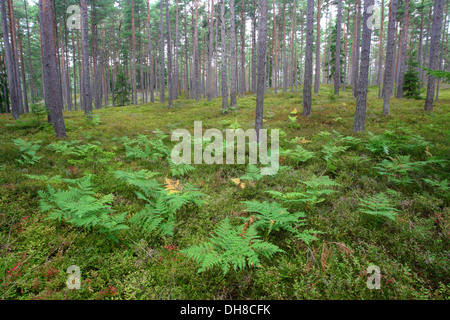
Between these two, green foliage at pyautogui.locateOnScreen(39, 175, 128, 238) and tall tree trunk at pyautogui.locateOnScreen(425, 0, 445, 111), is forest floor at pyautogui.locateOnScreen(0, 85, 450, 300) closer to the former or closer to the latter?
green foliage at pyautogui.locateOnScreen(39, 175, 128, 238)

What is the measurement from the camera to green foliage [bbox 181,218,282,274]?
270cm

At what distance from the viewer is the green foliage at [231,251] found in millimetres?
Answer: 2702

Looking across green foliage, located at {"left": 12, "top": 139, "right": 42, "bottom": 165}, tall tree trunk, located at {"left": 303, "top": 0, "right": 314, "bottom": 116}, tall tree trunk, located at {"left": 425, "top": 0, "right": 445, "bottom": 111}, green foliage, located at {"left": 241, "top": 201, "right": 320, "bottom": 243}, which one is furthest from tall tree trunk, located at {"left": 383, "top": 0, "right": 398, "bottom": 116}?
green foliage, located at {"left": 12, "top": 139, "right": 42, "bottom": 165}

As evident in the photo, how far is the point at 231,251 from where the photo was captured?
114 inches

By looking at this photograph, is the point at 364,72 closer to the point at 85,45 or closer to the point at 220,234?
the point at 220,234

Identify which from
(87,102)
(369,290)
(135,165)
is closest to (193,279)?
(369,290)

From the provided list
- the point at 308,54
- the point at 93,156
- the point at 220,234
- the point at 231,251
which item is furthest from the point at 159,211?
the point at 308,54

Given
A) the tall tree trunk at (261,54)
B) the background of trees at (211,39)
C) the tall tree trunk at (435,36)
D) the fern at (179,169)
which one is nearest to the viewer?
the fern at (179,169)

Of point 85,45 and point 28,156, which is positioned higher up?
point 85,45

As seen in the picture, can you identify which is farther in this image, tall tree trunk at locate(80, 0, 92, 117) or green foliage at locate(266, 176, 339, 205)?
tall tree trunk at locate(80, 0, 92, 117)

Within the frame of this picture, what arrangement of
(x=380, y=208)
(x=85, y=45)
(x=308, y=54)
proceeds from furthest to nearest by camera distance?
1. (x=85, y=45)
2. (x=308, y=54)
3. (x=380, y=208)

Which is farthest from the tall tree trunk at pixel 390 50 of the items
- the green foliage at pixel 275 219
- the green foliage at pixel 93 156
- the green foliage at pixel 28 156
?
the green foliage at pixel 28 156

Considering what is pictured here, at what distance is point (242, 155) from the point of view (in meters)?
7.87

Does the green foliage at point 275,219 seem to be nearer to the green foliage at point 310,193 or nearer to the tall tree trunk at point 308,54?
the green foliage at point 310,193
